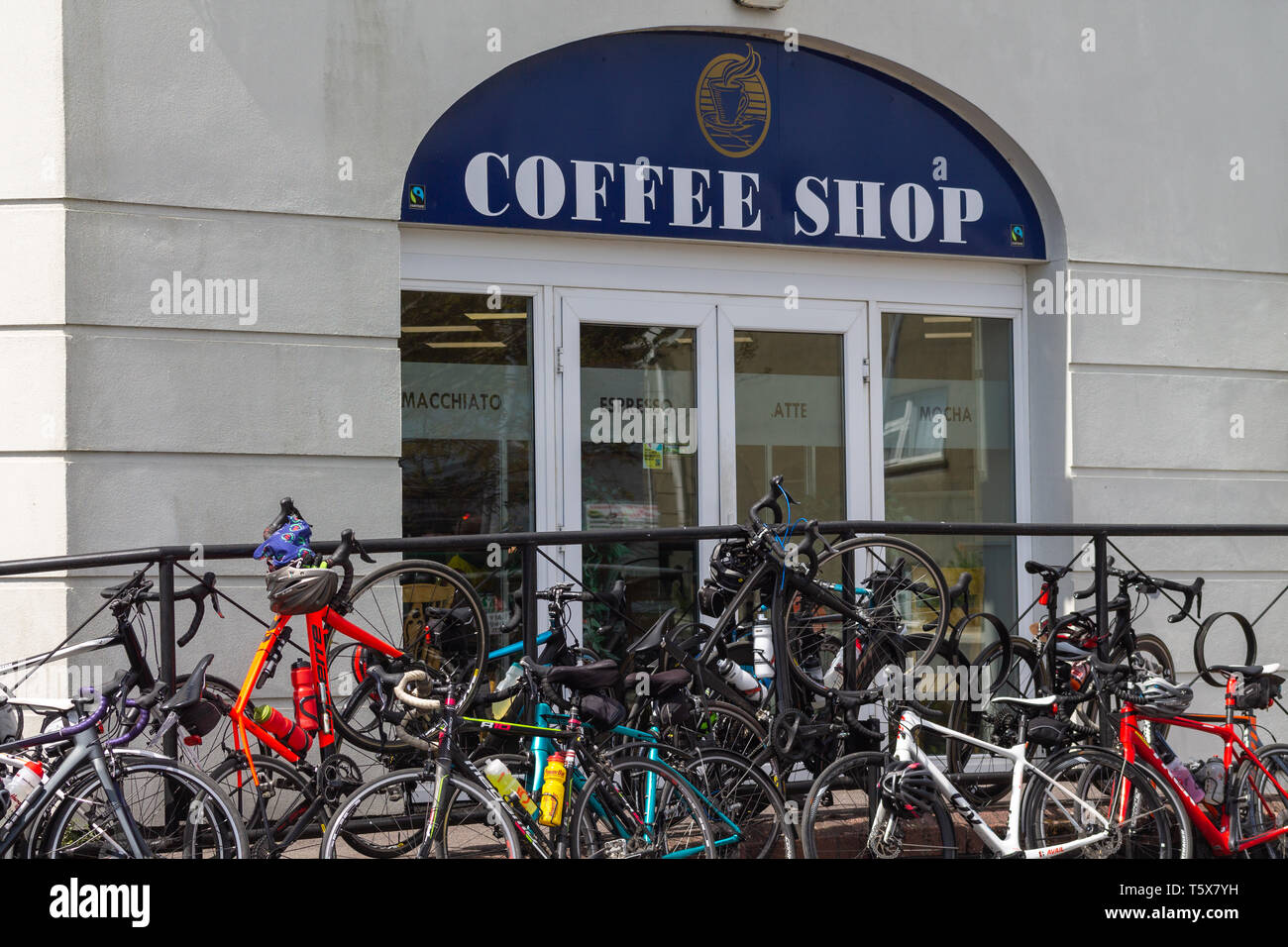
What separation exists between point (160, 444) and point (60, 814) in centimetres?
202

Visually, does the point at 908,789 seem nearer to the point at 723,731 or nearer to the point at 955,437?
the point at 723,731

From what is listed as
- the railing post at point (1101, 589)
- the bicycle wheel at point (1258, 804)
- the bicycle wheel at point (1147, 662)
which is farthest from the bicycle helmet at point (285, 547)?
the bicycle wheel at point (1258, 804)

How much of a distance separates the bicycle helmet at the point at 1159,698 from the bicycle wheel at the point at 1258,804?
510 mm

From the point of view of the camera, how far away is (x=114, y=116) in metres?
6.27

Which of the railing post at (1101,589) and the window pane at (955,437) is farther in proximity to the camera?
the window pane at (955,437)

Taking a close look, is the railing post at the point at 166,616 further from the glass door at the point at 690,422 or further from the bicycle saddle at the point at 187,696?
the glass door at the point at 690,422

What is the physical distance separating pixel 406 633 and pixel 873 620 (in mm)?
2148

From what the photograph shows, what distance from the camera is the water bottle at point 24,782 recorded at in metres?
4.75

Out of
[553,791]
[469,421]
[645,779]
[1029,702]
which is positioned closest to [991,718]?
[1029,702]

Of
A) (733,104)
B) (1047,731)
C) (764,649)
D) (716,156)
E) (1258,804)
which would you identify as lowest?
(1258,804)

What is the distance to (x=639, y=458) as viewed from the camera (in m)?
7.29

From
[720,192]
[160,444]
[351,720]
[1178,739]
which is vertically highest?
[720,192]

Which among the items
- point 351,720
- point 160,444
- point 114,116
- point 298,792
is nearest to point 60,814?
point 298,792
